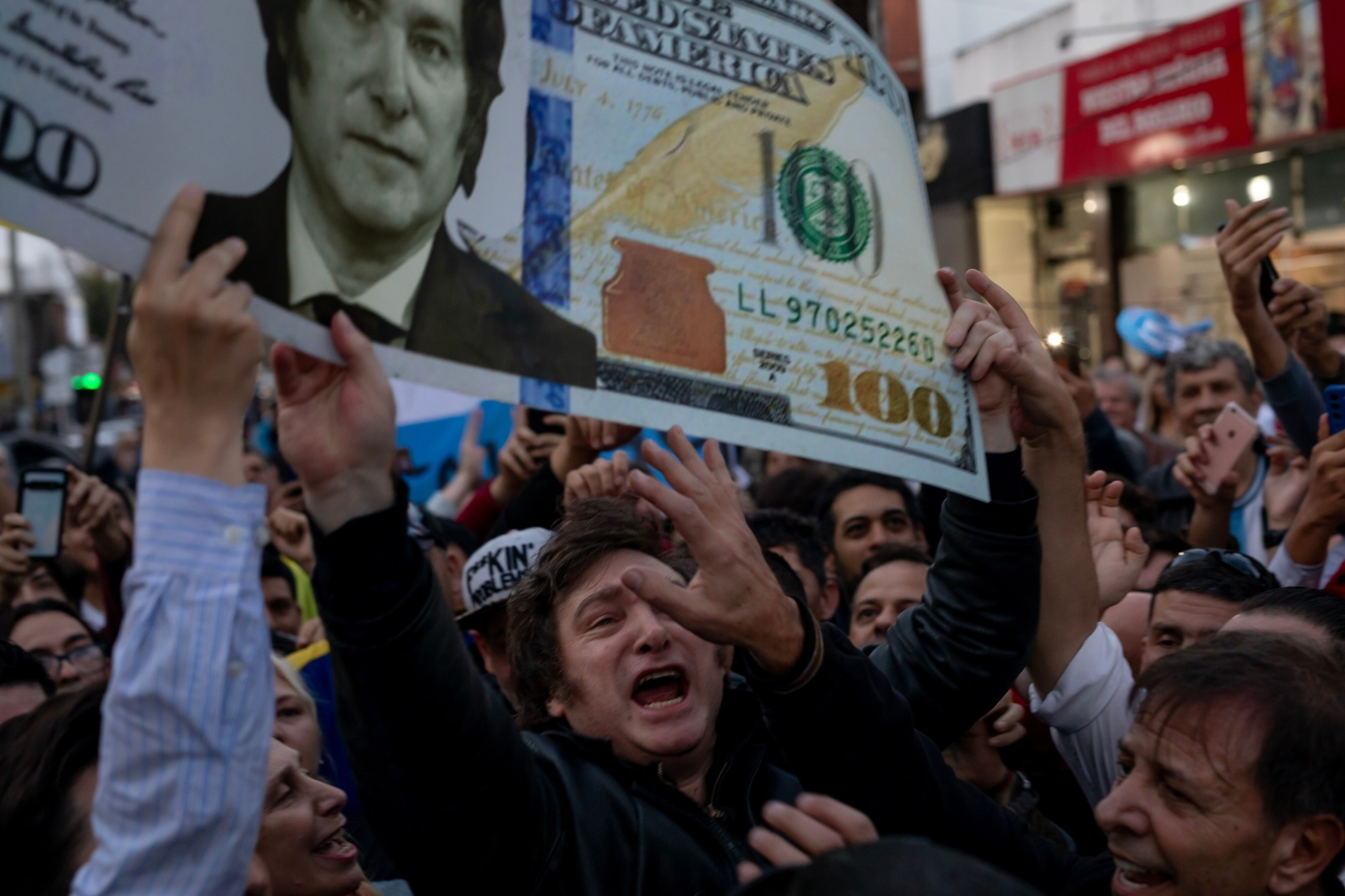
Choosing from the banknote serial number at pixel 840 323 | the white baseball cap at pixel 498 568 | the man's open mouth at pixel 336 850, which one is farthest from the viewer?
the white baseball cap at pixel 498 568

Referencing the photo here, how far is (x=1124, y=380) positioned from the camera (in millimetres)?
8070

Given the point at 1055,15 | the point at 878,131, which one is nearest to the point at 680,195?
the point at 878,131

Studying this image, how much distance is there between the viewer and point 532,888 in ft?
6.27

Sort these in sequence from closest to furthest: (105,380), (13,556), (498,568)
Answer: (498,568) → (13,556) → (105,380)

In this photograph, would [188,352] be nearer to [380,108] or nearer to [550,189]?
[380,108]

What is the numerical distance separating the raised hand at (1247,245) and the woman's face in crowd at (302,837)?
2899 millimetres

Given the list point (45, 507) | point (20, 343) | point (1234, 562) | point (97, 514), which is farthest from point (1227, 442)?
point (20, 343)

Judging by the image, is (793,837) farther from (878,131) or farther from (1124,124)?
(1124,124)

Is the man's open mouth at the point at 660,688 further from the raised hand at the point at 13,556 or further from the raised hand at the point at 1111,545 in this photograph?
the raised hand at the point at 13,556

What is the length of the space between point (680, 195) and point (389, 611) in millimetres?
743

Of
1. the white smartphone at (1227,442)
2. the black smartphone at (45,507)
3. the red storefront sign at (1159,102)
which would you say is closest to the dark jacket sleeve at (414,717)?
the white smartphone at (1227,442)

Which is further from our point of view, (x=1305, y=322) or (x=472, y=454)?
(x=472, y=454)

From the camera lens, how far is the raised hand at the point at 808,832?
139cm

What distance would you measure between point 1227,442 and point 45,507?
396 centimetres
